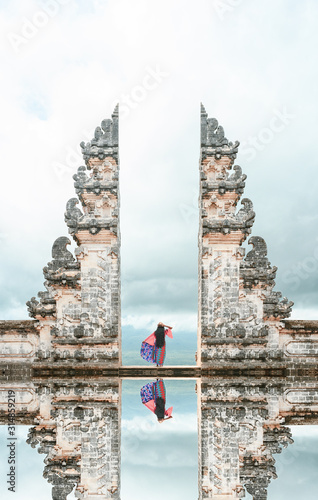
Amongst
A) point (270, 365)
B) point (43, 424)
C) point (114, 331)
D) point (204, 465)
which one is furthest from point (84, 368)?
point (270, 365)

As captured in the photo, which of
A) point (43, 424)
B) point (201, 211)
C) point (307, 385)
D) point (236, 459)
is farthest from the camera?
point (201, 211)

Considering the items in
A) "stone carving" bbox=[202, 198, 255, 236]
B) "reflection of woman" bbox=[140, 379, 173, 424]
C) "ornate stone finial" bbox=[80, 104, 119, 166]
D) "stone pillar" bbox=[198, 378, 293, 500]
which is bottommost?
"stone pillar" bbox=[198, 378, 293, 500]

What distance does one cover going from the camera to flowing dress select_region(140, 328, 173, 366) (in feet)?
45.4

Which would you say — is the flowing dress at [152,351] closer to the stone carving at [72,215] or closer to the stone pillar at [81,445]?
the stone pillar at [81,445]

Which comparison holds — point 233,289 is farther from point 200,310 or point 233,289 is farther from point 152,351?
point 152,351

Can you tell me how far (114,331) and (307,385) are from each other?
19.2 ft

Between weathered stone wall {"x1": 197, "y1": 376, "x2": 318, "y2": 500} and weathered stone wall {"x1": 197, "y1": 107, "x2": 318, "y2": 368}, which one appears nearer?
weathered stone wall {"x1": 197, "y1": 376, "x2": 318, "y2": 500}

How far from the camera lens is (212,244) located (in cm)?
1376

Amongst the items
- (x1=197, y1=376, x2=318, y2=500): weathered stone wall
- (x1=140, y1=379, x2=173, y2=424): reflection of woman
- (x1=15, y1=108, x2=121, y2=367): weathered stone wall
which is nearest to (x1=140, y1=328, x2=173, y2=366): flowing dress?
(x1=140, y1=379, x2=173, y2=424): reflection of woman

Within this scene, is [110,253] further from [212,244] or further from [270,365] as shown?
[270,365]

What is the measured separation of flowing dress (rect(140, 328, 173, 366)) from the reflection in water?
1.52m

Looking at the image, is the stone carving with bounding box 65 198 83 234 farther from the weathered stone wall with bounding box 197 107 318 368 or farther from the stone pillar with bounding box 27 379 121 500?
the stone pillar with bounding box 27 379 121 500

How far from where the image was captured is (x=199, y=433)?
1115 centimetres

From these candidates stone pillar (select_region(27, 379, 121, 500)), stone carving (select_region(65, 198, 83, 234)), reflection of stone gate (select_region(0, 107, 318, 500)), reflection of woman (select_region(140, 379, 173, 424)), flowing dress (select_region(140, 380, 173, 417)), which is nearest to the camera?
stone pillar (select_region(27, 379, 121, 500))
